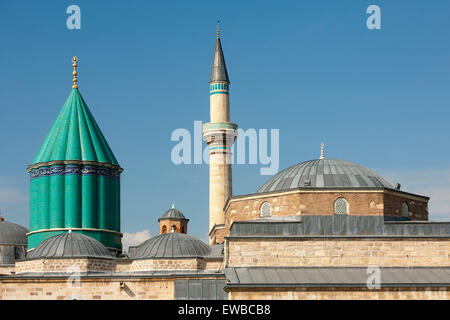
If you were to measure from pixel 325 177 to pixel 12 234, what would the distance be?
20367 mm

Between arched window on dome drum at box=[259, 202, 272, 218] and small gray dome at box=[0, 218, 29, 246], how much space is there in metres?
18.0

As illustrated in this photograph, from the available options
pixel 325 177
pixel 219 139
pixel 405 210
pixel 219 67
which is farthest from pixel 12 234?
pixel 405 210

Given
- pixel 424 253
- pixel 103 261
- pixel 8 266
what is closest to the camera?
pixel 424 253

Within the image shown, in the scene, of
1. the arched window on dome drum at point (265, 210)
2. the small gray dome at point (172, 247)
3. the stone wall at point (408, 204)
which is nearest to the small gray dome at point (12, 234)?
the small gray dome at point (172, 247)

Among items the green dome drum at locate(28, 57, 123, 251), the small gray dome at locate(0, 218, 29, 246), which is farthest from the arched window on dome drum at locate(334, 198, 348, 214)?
the small gray dome at locate(0, 218, 29, 246)

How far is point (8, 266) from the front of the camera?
4184 centimetres

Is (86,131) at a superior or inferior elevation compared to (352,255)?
superior

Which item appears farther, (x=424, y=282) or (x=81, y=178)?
(x=81, y=178)

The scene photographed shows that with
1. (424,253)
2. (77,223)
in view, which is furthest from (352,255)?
(77,223)

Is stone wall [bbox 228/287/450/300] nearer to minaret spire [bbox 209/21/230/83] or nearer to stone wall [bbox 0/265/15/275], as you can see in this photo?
stone wall [bbox 0/265/15/275]

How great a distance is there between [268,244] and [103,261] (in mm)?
8729
